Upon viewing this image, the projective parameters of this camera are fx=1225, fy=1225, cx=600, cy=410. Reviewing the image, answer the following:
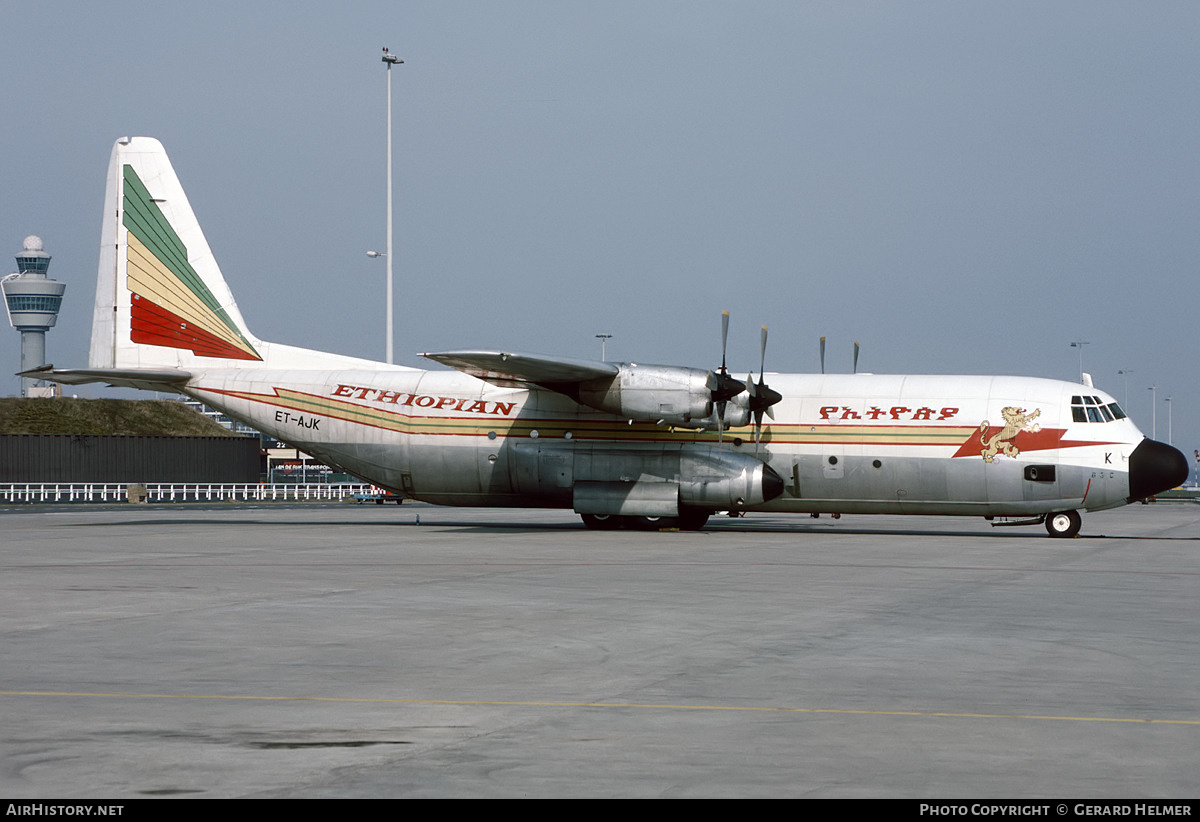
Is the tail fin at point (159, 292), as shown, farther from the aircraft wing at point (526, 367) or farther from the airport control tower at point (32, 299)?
the airport control tower at point (32, 299)

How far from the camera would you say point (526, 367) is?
30062 mm

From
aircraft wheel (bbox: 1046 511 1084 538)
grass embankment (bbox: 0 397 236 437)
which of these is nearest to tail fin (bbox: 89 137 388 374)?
aircraft wheel (bbox: 1046 511 1084 538)

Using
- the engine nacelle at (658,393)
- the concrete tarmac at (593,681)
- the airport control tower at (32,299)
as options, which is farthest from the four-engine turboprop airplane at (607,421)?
the airport control tower at (32,299)

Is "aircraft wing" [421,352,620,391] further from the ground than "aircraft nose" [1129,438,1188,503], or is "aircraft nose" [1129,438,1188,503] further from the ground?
"aircraft wing" [421,352,620,391]

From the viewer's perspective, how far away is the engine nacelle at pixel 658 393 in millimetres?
30359

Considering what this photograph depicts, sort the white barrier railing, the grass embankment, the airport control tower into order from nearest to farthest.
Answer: the white barrier railing, the grass embankment, the airport control tower

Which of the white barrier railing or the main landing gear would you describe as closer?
the main landing gear

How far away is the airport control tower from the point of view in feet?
569

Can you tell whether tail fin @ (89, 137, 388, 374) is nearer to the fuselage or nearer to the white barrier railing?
the fuselage

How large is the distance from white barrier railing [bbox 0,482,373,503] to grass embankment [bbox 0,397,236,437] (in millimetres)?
16568

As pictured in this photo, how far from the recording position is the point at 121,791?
5.95m

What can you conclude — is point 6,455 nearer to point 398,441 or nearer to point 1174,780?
point 398,441
